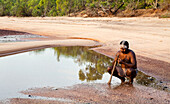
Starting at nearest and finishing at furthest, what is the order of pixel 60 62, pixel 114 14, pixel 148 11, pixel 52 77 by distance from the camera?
pixel 52 77
pixel 60 62
pixel 148 11
pixel 114 14

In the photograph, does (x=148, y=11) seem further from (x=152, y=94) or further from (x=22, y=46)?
(x=152, y=94)

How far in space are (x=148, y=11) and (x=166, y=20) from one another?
715 cm

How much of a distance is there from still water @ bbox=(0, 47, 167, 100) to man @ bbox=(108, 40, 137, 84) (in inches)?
22.9

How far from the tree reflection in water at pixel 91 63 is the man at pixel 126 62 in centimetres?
75

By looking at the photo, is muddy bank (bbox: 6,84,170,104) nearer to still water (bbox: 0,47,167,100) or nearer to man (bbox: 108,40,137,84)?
man (bbox: 108,40,137,84)

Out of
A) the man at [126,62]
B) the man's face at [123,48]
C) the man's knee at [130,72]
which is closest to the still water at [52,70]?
the man at [126,62]

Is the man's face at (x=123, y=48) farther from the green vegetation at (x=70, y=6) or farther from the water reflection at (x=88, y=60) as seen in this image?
the green vegetation at (x=70, y=6)

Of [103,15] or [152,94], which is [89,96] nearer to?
[152,94]

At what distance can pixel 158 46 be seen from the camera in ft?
43.0

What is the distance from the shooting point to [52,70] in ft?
31.7

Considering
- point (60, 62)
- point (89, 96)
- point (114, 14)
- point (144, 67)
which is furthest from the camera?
point (114, 14)

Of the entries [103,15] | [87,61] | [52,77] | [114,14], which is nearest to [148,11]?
[114,14]

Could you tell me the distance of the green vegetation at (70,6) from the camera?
3350 cm

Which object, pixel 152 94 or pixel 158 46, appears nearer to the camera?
pixel 152 94
